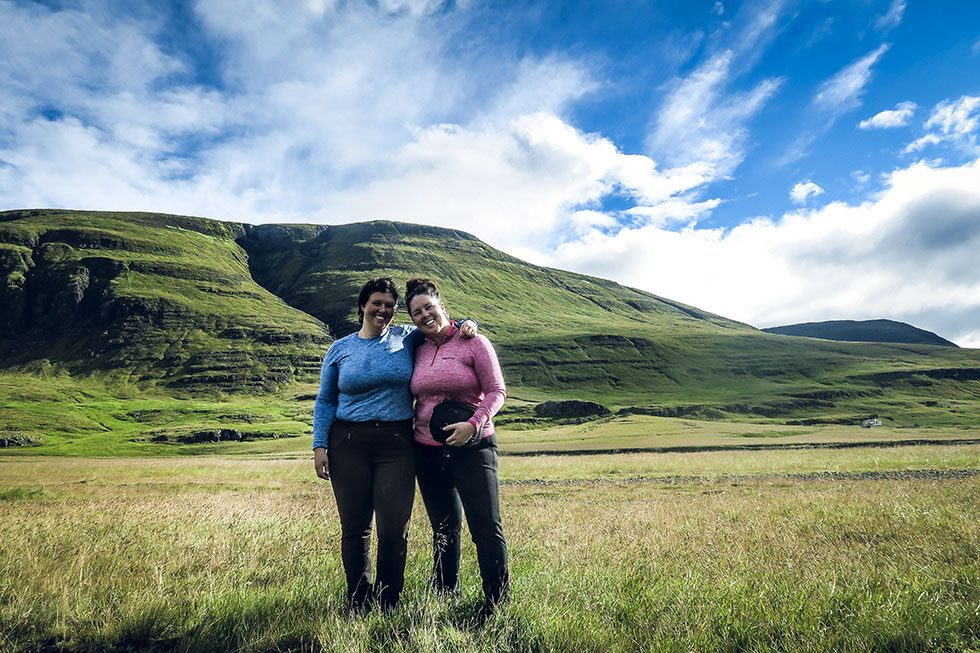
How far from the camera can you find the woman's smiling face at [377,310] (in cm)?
454

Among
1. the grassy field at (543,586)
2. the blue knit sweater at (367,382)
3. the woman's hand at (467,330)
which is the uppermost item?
the woman's hand at (467,330)

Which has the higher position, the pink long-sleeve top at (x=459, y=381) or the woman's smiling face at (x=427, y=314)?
the woman's smiling face at (x=427, y=314)

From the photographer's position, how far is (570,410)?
9138 cm

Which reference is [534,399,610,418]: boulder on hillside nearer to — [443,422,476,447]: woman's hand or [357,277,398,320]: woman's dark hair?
[357,277,398,320]: woman's dark hair

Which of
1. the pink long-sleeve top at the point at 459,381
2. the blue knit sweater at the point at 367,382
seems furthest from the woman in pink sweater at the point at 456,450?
the blue knit sweater at the point at 367,382

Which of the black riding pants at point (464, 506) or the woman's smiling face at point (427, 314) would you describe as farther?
the woman's smiling face at point (427, 314)

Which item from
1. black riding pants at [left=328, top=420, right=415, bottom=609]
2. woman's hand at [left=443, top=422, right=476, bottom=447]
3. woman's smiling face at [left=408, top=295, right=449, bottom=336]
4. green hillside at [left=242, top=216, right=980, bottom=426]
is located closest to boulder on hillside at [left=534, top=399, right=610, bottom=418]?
green hillside at [left=242, top=216, right=980, bottom=426]

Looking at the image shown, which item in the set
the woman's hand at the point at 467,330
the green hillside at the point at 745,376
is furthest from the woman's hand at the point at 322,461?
the green hillside at the point at 745,376

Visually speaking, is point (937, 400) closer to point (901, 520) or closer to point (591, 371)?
point (591, 371)

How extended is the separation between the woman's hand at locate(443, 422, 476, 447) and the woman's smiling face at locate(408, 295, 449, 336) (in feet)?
2.97

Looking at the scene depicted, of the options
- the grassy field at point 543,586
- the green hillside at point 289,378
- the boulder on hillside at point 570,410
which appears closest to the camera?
the grassy field at point 543,586

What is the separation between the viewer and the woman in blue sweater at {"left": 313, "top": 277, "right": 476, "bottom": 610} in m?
4.00

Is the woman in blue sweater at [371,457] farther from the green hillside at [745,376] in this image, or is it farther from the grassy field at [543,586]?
the green hillside at [745,376]

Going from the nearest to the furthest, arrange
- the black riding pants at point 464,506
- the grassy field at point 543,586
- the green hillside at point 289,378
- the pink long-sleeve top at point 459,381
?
the grassy field at point 543,586, the black riding pants at point 464,506, the pink long-sleeve top at point 459,381, the green hillside at point 289,378
